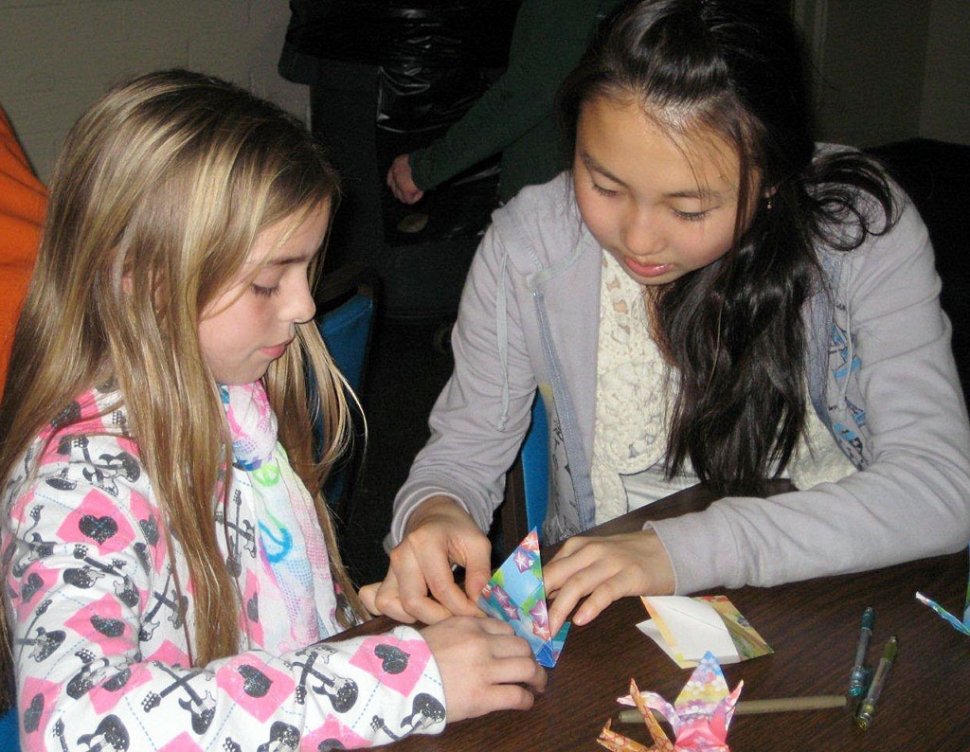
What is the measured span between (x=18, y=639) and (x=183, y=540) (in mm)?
217

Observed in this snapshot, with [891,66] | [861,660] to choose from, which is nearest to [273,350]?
[861,660]

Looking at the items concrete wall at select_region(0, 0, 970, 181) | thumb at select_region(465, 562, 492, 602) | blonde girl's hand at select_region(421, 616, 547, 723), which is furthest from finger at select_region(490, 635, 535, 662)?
concrete wall at select_region(0, 0, 970, 181)

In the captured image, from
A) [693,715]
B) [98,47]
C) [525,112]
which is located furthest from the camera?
[98,47]

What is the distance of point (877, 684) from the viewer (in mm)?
917

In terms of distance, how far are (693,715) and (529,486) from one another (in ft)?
2.14

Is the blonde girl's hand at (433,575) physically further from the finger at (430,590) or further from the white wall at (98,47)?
the white wall at (98,47)

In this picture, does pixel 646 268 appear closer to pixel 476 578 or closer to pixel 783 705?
pixel 476 578

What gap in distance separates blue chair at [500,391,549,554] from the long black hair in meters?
0.20

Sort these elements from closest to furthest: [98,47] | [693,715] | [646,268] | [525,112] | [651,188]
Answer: [693,715]
[651,188]
[646,268]
[525,112]
[98,47]

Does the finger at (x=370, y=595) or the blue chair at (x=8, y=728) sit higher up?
the finger at (x=370, y=595)

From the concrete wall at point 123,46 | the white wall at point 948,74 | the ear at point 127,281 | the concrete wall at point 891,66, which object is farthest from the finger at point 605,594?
the white wall at point 948,74

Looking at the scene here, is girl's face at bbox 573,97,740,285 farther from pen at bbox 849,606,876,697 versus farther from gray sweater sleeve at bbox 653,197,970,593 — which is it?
pen at bbox 849,606,876,697

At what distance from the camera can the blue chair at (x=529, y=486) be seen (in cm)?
146

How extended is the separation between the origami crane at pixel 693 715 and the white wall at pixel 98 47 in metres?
2.82
